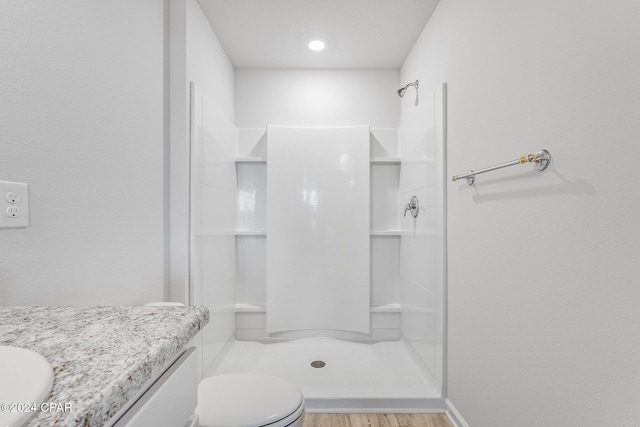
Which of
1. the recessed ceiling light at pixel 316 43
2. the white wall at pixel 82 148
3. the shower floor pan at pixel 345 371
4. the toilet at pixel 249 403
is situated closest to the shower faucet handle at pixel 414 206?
the shower floor pan at pixel 345 371

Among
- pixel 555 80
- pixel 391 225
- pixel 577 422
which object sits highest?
pixel 555 80

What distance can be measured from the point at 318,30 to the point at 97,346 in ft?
7.18

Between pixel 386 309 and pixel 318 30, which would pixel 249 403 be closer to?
pixel 386 309

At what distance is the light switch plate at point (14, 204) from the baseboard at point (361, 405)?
1.55 m

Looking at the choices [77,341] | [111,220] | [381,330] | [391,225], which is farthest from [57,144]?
[381,330]

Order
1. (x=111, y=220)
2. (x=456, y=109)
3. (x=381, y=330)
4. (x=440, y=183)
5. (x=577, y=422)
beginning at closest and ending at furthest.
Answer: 1. (x=577, y=422)
2. (x=111, y=220)
3. (x=456, y=109)
4. (x=440, y=183)
5. (x=381, y=330)

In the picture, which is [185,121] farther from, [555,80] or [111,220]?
[555,80]

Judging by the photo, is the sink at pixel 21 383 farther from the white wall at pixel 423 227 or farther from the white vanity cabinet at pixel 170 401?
the white wall at pixel 423 227

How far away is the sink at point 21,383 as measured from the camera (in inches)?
11.9

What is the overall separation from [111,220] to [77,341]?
2.57 feet

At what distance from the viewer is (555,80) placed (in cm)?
92

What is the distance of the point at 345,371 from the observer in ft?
6.88

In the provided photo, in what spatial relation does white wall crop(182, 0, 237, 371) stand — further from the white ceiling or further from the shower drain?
the shower drain

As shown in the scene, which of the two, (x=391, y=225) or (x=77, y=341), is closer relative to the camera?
(x=77, y=341)
